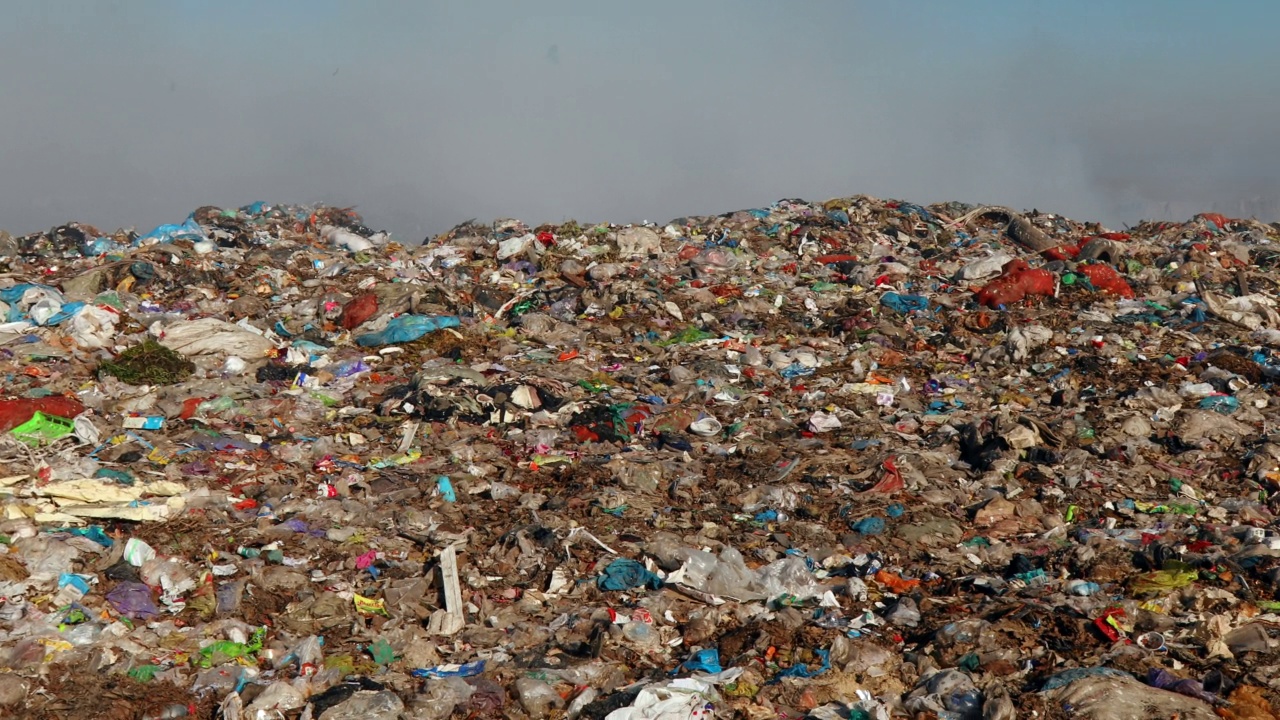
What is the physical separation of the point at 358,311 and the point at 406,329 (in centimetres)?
84

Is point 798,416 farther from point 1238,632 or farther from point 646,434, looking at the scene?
point 1238,632

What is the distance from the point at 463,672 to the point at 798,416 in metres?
4.30

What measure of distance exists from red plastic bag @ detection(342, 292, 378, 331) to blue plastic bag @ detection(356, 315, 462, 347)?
0.41 m

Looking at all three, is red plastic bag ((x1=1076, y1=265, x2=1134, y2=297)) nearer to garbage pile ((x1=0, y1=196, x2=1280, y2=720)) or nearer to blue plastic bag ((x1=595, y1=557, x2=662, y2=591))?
garbage pile ((x1=0, y1=196, x2=1280, y2=720))

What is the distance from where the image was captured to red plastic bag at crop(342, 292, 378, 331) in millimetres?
9938

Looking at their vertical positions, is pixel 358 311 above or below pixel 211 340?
below

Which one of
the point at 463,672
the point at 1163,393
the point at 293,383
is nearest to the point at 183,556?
the point at 463,672

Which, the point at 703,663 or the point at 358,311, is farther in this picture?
the point at 358,311

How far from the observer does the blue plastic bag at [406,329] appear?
9398 mm

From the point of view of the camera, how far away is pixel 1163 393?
316 inches

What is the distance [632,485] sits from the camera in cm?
666

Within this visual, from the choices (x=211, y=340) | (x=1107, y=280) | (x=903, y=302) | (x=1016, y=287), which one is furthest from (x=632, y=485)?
(x=1107, y=280)

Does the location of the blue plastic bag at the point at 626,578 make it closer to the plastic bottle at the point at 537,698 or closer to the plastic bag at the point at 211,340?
the plastic bottle at the point at 537,698

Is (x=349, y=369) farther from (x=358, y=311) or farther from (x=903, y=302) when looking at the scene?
(x=903, y=302)
